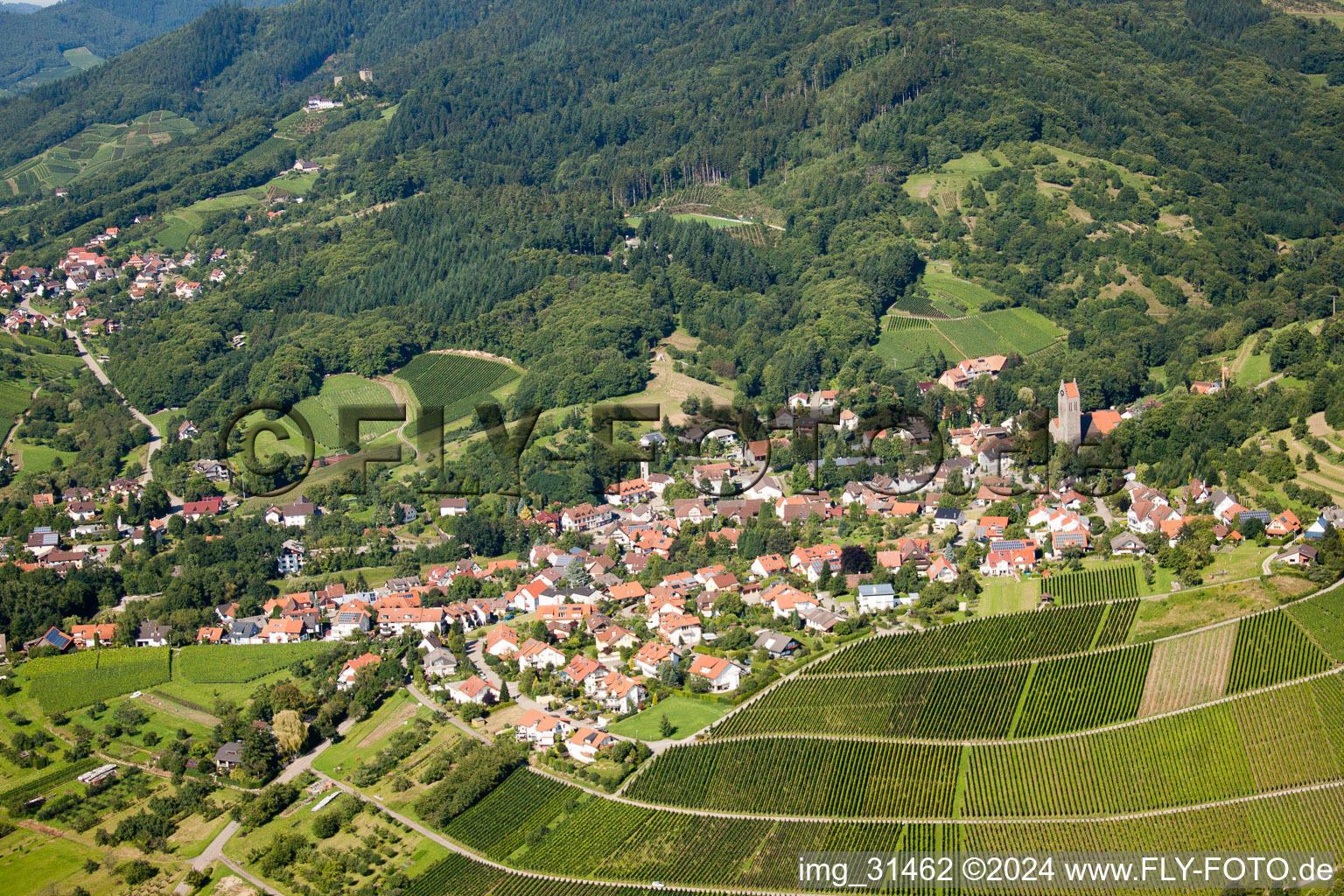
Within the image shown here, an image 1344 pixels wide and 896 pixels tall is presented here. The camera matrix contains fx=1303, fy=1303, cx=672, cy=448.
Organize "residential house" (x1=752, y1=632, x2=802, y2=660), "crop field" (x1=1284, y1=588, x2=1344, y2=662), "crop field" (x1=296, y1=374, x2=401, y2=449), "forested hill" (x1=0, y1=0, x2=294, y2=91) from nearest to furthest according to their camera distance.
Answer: "crop field" (x1=1284, y1=588, x2=1344, y2=662)
"residential house" (x1=752, y1=632, x2=802, y2=660)
"crop field" (x1=296, y1=374, x2=401, y2=449)
"forested hill" (x1=0, y1=0, x2=294, y2=91)

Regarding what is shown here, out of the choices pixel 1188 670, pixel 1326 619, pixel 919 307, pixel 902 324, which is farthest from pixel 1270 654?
pixel 919 307

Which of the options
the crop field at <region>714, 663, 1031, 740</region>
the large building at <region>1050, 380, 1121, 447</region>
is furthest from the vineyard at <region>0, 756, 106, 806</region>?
the large building at <region>1050, 380, 1121, 447</region>

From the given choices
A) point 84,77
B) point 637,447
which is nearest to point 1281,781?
point 637,447

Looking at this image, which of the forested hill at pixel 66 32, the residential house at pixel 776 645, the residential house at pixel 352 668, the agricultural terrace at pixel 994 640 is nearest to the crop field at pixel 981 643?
the agricultural terrace at pixel 994 640

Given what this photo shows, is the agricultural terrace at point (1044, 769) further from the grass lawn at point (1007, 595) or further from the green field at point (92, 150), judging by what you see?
the green field at point (92, 150)

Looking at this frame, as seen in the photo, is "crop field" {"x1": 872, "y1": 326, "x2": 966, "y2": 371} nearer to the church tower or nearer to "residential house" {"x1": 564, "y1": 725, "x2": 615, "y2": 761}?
the church tower
